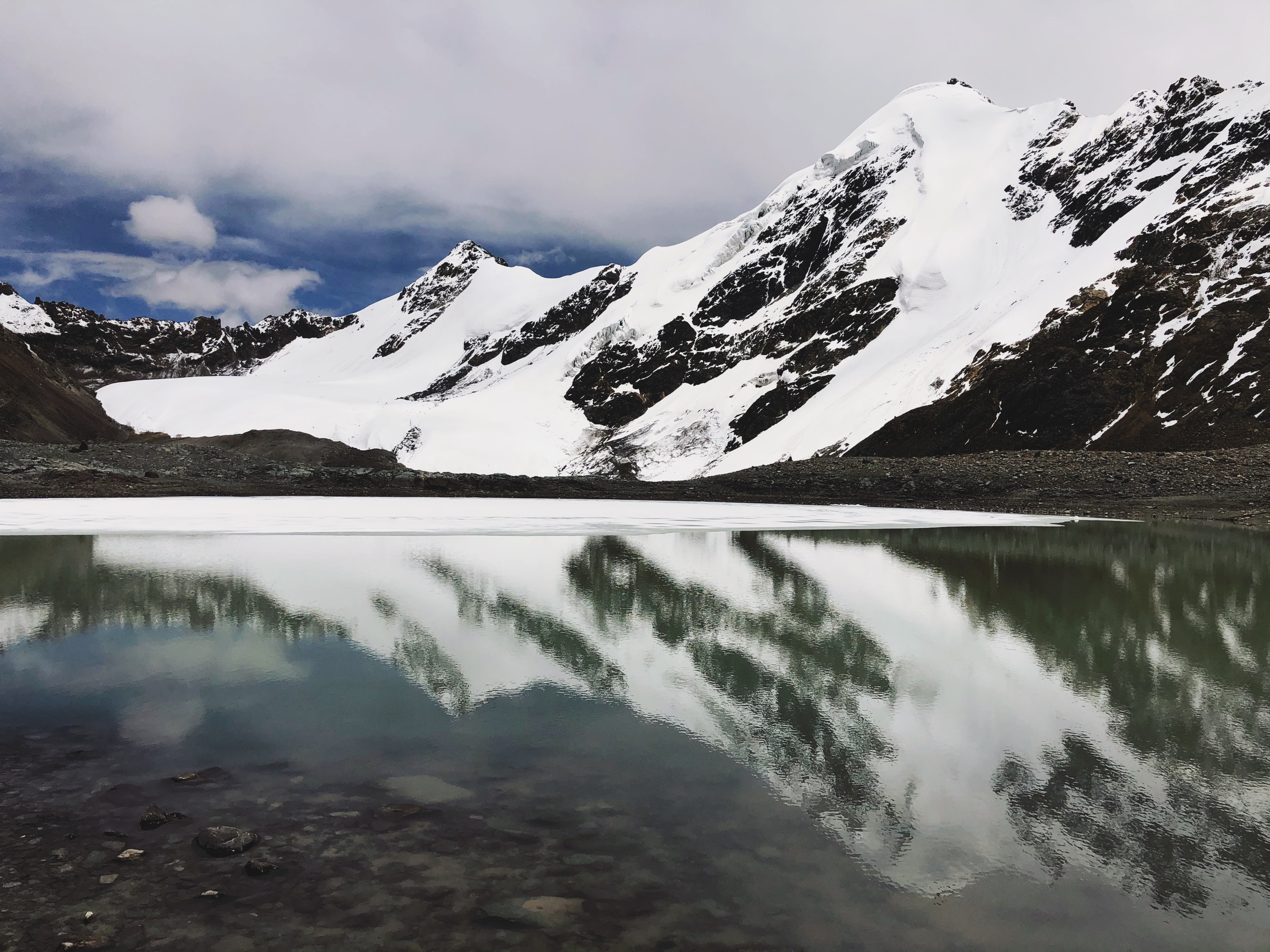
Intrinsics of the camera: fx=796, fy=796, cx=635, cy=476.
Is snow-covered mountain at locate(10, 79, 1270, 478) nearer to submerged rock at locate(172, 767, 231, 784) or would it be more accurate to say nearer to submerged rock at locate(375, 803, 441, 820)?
submerged rock at locate(375, 803, 441, 820)

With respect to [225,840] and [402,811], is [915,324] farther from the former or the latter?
[225,840]

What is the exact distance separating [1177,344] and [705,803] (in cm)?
5670

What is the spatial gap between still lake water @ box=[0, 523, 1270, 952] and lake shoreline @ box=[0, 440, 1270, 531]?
868 inches

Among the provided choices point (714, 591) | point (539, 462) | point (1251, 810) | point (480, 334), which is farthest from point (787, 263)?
point (1251, 810)

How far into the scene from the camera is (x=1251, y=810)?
5.52 m

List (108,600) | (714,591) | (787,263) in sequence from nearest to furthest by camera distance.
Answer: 1. (108,600)
2. (714,591)
3. (787,263)

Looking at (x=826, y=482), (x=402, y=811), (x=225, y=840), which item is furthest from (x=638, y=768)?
(x=826, y=482)

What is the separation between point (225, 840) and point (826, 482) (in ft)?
132

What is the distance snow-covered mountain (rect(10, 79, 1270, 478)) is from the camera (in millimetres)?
51375

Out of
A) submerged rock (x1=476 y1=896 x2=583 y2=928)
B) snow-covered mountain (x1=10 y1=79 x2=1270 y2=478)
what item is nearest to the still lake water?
submerged rock (x1=476 y1=896 x2=583 y2=928)


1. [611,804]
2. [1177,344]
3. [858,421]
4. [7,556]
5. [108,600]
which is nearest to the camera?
[611,804]

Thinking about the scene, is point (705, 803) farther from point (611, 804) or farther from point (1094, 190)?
point (1094, 190)

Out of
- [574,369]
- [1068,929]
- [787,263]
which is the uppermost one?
[787,263]

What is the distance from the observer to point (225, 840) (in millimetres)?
4777
